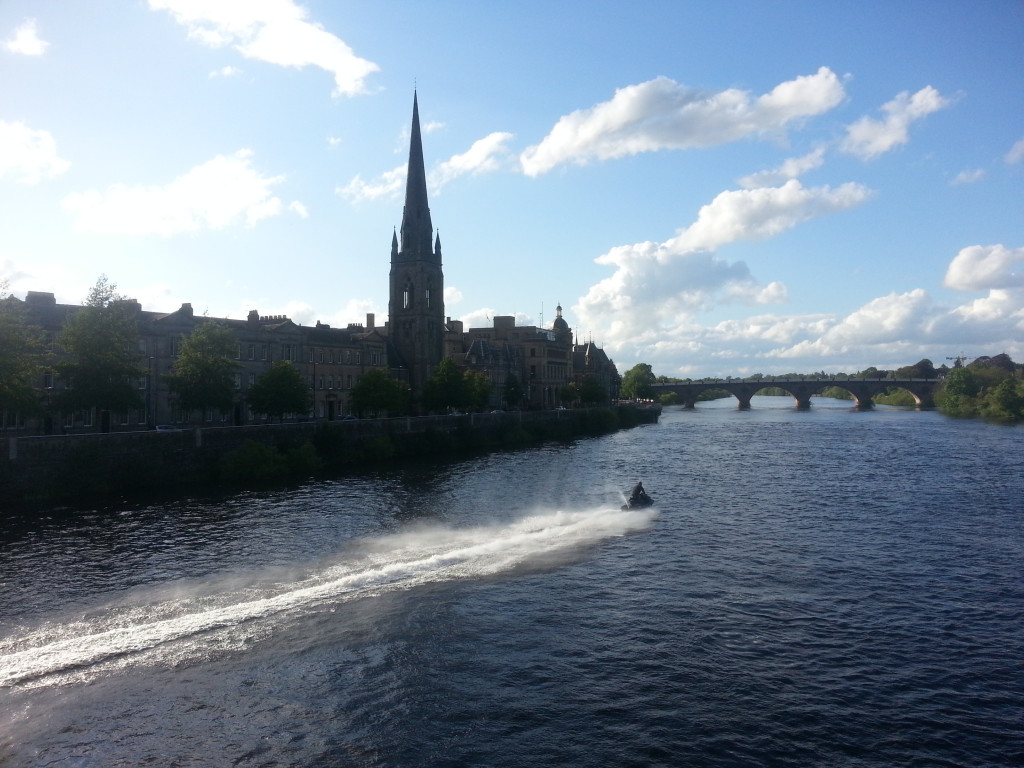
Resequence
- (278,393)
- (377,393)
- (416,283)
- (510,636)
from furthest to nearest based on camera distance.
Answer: (416,283)
(377,393)
(278,393)
(510,636)

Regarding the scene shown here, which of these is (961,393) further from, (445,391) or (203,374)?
(203,374)

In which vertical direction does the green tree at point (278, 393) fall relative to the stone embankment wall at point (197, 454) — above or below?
above

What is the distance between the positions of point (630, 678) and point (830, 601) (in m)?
10.6

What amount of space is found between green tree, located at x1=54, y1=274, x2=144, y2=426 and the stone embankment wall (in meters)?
4.55

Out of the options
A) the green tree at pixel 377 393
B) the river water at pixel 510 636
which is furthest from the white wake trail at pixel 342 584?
the green tree at pixel 377 393

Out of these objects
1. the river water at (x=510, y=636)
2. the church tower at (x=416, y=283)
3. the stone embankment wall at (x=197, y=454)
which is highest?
the church tower at (x=416, y=283)

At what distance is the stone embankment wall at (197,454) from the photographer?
46.8m

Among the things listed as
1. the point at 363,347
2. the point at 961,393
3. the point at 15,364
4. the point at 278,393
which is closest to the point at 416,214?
the point at 363,347

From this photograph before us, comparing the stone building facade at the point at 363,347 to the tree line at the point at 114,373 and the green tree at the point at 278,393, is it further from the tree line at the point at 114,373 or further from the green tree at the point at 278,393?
the green tree at the point at 278,393

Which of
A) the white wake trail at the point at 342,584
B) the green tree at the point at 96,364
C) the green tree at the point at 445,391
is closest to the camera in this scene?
the white wake trail at the point at 342,584

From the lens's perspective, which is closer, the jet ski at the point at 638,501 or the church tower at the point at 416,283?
the jet ski at the point at 638,501

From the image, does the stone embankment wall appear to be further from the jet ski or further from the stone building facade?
the jet ski

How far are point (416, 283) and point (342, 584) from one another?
327 feet

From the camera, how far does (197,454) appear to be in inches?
2251
